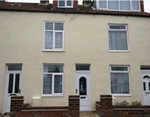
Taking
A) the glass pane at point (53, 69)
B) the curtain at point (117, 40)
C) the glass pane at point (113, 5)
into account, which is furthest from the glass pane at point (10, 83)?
the glass pane at point (113, 5)

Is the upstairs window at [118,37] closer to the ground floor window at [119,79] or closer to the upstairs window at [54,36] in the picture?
the ground floor window at [119,79]

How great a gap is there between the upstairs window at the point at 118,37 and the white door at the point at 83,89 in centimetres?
265

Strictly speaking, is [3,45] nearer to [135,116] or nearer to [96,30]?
[96,30]

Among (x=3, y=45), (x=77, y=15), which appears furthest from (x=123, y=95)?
(x=3, y=45)

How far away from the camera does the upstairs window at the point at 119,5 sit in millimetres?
12492

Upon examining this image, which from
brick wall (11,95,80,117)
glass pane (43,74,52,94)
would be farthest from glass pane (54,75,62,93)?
brick wall (11,95,80,117)

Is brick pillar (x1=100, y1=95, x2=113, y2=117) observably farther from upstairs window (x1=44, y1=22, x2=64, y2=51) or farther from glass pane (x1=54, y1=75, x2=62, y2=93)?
upstairs window (x1=44, y1=22, x2=64, y2=51)

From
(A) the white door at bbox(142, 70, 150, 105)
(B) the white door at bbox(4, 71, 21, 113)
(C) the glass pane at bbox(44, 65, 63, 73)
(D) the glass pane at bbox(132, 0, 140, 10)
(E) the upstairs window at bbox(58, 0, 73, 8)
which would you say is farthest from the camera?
(D) the glass pane at bbox(132, 0, 140, 10)

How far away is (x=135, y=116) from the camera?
7.57m

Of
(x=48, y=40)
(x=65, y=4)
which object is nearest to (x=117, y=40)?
(x=65, y=4)

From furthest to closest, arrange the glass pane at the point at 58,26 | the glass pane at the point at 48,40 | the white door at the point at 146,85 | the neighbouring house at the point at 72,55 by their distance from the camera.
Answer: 1. the glass pane at the point at 58,26
2. the glass pane at the point at 48,40
3. the white door at the point at 146,85
4. the neighbouring house at the point at 72,55

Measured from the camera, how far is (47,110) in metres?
7.34

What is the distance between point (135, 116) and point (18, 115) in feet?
16.8

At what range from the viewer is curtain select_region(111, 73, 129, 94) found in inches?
427
